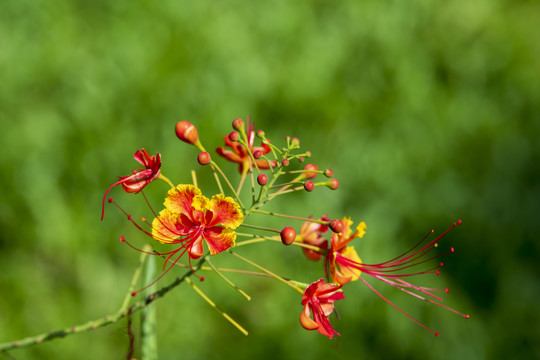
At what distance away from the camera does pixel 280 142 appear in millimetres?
2625

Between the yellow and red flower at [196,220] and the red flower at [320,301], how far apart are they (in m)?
0.20

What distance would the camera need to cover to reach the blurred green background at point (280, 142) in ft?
7.61

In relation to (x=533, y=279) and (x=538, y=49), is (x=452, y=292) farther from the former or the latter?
(x=538, y=49)

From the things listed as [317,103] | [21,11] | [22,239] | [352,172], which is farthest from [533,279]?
[21,11]

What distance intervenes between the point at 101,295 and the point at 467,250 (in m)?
1.71

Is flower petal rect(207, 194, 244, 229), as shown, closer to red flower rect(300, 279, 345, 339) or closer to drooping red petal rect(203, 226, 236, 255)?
drooping red petal rect(203, 226, 236, 255)

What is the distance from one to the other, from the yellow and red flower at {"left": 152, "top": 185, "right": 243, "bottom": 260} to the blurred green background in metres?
1.24

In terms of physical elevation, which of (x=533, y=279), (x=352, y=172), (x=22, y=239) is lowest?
(x=22, y=239)

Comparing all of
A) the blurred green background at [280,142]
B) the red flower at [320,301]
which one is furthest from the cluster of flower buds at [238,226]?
the blurred green background at [280,142]

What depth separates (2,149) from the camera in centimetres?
245

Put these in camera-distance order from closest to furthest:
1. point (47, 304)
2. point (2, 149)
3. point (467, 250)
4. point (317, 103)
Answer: point (47, 304)
point (2, 149)
point (467, 250)
point (317, 103)

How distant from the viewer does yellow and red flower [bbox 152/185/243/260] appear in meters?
1.06

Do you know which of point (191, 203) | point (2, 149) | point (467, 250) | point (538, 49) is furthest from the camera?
point (538, 49)

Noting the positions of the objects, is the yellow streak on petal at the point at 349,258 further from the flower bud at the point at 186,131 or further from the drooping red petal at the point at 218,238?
the flower bud at the point at 186,131
